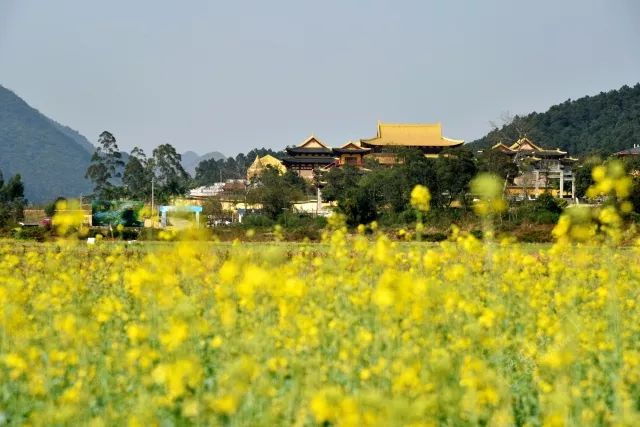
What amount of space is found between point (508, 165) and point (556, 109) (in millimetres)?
40491

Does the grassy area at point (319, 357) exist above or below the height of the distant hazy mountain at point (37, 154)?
below

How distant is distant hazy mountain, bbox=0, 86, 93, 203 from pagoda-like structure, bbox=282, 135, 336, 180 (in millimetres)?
75995

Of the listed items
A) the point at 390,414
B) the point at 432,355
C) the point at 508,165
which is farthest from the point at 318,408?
the point at 508,165

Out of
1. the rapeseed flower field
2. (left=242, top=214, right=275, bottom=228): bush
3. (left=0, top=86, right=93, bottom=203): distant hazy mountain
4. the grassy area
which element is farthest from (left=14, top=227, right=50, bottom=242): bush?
(left=0, top=86, right=93, bottom=203): distant hazy mountain

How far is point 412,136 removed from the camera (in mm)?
43406

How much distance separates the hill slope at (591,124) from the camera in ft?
178

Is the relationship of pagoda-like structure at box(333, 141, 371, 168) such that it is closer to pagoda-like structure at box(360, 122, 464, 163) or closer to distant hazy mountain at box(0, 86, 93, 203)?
pagoda-like structure at box(360, 122, 464, 163)

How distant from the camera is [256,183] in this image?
116 ft

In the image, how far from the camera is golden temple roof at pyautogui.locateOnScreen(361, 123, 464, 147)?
139 feet

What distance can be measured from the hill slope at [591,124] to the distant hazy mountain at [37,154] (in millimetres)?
75385

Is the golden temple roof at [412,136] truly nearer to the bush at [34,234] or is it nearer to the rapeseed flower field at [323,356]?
the bush at [34,234]

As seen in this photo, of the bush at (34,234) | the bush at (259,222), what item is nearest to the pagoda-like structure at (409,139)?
the bush at (259,222)

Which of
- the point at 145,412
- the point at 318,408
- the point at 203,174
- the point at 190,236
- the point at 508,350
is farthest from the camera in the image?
the point at 203,174

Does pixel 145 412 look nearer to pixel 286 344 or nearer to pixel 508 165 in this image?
pixel 286 344
